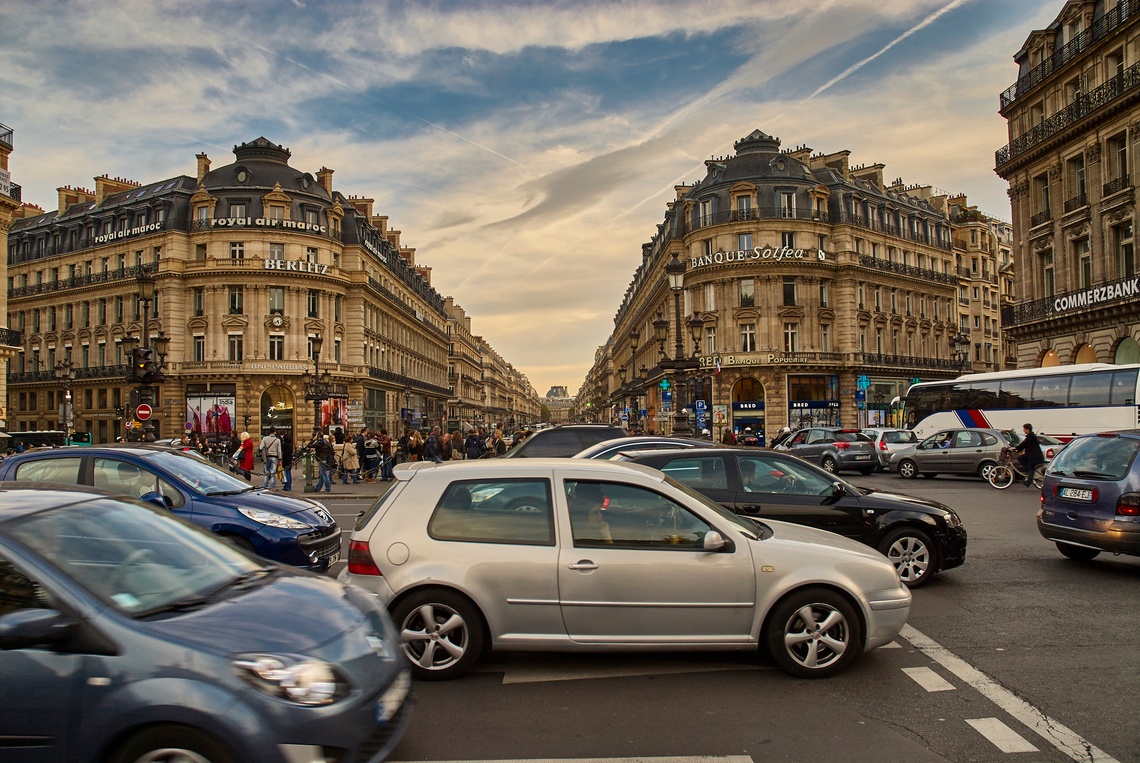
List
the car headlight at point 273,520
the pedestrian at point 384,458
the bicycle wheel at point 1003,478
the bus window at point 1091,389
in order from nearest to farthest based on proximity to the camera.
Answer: the car headlight at point 273,520 < the bicycle wheel at point 1003,478 < the bus window at point 1091,389 < the pedestrian at point 384,458

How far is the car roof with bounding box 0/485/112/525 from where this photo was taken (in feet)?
12.5

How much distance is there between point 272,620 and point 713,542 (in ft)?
9.72

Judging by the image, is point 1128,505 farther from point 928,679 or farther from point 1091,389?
point 1091,389

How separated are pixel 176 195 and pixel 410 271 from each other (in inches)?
1108

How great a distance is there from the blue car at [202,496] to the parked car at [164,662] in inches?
167

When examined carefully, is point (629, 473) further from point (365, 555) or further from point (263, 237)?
point (263, 237)

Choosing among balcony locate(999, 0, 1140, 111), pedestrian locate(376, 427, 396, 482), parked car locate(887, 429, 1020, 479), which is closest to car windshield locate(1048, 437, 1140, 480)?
parked car locate(887, 429, 1020, 479)

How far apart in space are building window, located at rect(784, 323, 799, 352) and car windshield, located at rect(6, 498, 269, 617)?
5282cm

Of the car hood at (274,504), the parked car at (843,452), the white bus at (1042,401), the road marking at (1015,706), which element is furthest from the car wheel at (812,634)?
the white bus at (1042,401)

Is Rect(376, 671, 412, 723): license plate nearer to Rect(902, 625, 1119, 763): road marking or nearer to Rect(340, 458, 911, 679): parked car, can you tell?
Rect(340, 458, 911, 679): parked car

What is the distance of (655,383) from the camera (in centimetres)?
6312

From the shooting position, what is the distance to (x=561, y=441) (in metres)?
16.8

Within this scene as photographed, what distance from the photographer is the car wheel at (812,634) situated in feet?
17.9

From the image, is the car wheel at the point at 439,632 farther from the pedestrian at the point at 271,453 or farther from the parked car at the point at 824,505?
the pedestrian at the point at 271,453
